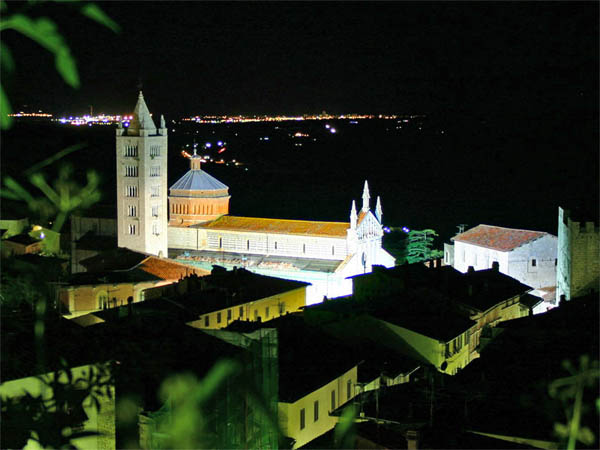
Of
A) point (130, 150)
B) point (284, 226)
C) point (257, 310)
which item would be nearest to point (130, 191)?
point (130, 150)

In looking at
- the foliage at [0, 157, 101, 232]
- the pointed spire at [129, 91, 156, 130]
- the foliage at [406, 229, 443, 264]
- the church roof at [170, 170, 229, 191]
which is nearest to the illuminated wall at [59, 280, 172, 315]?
the pointed spire at [129, 91, 156, 130]

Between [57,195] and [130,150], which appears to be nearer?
[57,195]

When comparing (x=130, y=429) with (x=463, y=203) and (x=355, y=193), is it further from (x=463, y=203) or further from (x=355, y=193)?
(x=355, y=193)

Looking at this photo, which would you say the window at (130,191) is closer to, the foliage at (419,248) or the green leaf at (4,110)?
the foliage at (419,248)

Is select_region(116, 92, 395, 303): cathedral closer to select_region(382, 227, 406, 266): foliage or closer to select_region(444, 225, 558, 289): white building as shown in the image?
select_region(444, 225, 558, 289): white building

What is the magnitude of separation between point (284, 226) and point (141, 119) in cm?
704

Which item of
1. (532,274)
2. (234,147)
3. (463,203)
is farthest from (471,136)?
(532,274)

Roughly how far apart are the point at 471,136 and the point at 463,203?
85.4 m

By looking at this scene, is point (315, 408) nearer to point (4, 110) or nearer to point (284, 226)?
point (4, 110)

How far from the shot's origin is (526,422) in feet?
35.9

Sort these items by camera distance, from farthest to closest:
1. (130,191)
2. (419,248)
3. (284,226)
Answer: (419,248) < (130,191) < (284,226)

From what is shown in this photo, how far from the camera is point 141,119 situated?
1550 inches

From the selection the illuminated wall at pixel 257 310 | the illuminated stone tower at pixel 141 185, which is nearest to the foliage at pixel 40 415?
the illuminated wall at pixel 257 310

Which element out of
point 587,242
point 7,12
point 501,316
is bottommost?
point 501,316
